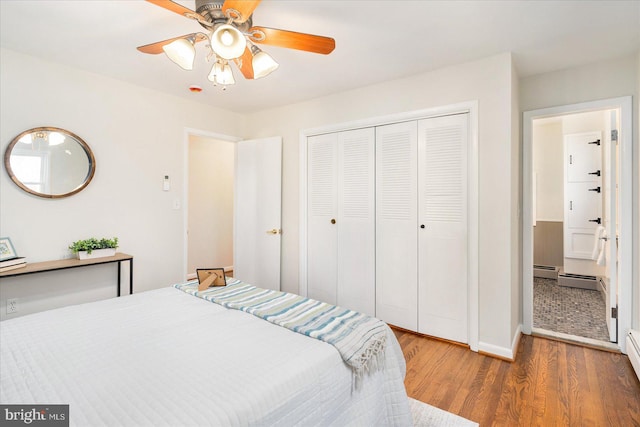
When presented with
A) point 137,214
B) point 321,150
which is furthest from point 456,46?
point 137,214

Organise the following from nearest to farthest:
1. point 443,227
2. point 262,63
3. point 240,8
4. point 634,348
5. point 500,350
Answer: point 240,8 → point 262,63 → point 634,348 → point 500,350 → point 443,227

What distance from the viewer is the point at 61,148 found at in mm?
2766

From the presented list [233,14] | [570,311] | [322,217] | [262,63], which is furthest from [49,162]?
[570,311]

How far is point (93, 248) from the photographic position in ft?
9.20

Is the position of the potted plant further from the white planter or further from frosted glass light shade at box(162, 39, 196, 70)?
frosted glass light shade at box(162, 39, 196, 70)

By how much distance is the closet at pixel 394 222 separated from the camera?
2.77m

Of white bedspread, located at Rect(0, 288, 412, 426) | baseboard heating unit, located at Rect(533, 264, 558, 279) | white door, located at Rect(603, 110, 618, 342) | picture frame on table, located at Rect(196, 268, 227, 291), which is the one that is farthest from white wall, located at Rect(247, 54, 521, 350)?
baseboard heating unit, located at Rect(533, 264, 558, 279)

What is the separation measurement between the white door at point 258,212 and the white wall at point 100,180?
71 cm

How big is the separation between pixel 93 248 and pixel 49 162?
2.67 feet

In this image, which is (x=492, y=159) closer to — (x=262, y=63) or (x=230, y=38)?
(x=262, y=63)

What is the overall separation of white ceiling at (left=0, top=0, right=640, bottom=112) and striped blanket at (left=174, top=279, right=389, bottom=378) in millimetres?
1787

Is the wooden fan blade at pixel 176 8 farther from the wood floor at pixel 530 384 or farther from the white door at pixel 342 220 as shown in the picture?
the wood floor at pixel 530 384

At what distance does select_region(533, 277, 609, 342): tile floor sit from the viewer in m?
3.10

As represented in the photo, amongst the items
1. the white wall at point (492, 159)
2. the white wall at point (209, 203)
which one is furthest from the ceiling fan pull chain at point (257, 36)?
the white wall at point (209, 203)
